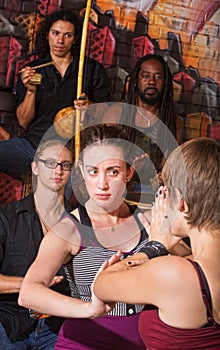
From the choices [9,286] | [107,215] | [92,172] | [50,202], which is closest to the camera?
[107,215]

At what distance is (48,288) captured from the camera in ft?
6.55

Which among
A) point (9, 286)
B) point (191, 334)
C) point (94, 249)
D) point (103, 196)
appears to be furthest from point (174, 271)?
point (9, 286)

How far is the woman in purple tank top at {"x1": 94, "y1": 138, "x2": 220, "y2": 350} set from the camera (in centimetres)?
149

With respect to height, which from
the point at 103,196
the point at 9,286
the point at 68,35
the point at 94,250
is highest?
the point at 68,35

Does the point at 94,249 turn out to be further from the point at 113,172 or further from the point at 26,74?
the point at 26,74

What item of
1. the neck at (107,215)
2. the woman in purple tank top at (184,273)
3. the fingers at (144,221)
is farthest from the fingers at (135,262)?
the neck at (107,215)

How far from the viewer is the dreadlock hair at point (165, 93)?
2.98 metres

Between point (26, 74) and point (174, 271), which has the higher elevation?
point (26, 74)

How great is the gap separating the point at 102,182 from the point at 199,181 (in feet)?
2.53

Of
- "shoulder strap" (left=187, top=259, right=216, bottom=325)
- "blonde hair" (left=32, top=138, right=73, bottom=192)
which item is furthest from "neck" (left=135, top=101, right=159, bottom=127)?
"shoulder strap" (left=187, top=259, right=216, bottom=325)

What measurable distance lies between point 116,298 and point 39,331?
1.20m

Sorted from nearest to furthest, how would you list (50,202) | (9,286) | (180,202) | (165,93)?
(180,202), (9,286), (50,202), (165,93)

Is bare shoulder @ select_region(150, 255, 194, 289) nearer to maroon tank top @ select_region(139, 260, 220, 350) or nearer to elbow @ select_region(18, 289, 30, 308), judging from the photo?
maroon tank top @ select_region(139, 260, 220, 350)

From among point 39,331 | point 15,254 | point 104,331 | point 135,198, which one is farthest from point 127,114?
point 104,331
